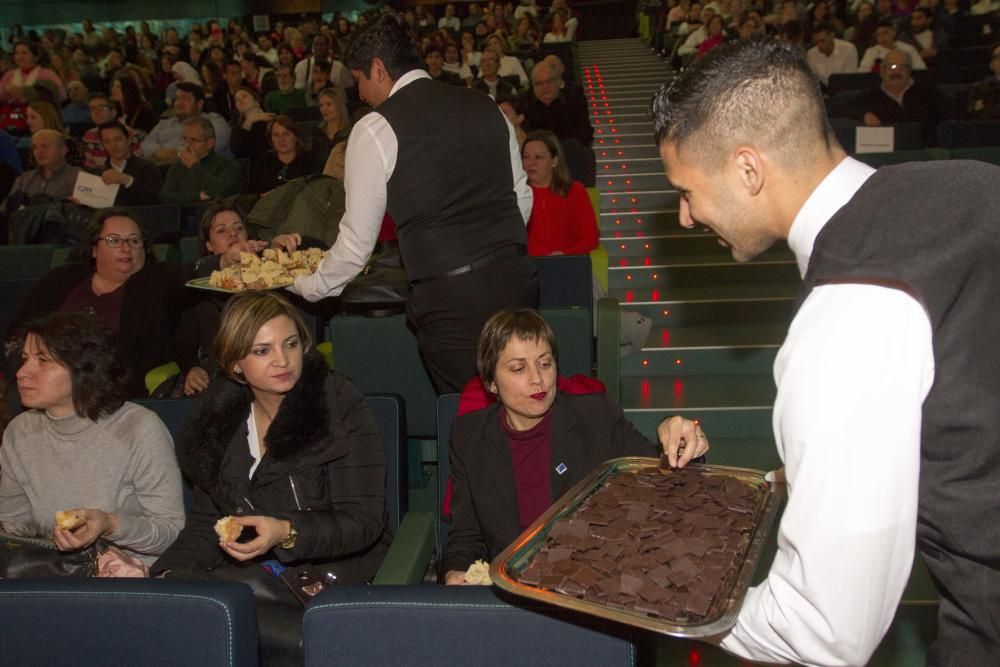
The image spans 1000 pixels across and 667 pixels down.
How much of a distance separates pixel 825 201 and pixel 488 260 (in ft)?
5.43

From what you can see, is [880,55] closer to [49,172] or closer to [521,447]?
[49,172]

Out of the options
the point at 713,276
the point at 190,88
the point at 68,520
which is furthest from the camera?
the point at 190,88

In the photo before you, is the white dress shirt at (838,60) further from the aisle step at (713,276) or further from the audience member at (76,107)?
the audience member at (76,107)

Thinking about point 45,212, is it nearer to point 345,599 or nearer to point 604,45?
point 345,599

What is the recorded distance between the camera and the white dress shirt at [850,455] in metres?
0.84

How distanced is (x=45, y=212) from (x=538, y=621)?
14.5 ft

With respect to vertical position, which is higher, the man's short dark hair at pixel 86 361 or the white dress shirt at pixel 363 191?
the white dress shirt at pixel 363 191

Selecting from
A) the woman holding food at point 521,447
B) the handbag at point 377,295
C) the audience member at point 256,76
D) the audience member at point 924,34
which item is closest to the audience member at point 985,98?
the audience member at point 924,34

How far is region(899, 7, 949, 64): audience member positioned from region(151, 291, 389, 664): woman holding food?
8.08 m

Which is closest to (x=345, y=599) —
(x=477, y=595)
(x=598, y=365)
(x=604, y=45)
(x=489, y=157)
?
(x=477, y=595)

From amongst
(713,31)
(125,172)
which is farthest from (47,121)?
(713,31)

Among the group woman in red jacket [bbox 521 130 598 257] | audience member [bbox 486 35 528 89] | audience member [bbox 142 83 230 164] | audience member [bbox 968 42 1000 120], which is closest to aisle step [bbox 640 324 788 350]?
woman in red jacket [bbox 521 130 598 257]

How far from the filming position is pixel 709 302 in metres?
4.57

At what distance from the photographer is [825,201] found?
964 millimetres
